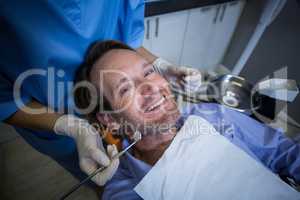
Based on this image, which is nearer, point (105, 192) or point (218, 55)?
point (105, 192)

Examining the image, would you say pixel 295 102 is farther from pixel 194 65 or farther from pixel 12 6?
pixel 12 6

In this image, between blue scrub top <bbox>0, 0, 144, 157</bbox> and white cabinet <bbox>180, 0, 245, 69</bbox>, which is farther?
white cabinet <bbox>180, 0, 245, 69</bbox>

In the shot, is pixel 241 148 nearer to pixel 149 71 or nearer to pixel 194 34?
pixel 149 71

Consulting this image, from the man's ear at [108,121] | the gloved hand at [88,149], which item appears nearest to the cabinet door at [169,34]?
the man's ear at [108,121]

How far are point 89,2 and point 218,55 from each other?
6.64 ft

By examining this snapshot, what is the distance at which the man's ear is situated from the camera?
0.88 metres

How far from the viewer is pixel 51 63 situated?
2.38 feet

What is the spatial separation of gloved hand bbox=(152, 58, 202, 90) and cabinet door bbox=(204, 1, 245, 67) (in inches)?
46.3

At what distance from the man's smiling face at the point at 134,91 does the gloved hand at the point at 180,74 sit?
7.0 inches

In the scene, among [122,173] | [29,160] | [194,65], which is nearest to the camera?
[122,173]

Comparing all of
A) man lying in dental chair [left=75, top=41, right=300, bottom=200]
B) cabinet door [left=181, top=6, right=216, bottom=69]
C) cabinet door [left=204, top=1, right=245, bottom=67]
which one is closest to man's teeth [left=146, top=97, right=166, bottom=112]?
man lying in dental chair [left=75, top=41, right=300, bottom=200]

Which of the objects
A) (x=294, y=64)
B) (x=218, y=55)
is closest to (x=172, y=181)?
(x=294, y=64)

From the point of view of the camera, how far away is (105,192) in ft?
2.63

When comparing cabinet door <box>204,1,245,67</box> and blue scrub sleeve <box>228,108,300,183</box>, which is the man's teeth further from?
cabinet door <box>204,1,245,67</box>
